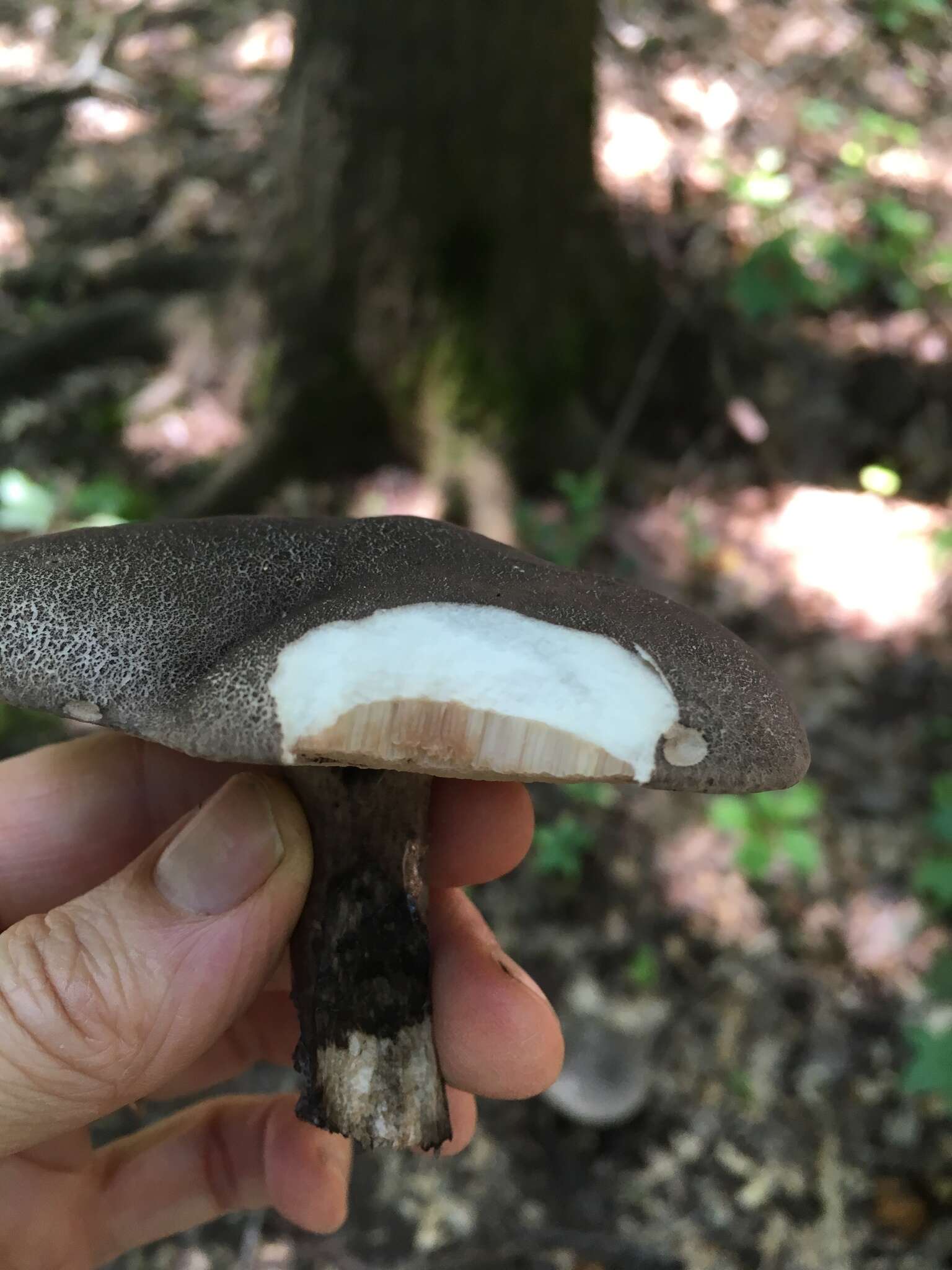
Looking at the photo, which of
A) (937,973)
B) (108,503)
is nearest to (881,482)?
(937,973)

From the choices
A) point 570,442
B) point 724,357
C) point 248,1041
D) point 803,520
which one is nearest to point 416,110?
point 570,442

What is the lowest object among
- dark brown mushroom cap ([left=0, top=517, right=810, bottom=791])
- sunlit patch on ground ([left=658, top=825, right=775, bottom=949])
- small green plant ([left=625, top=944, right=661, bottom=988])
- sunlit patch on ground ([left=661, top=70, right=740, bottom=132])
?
small green plant ([left=625, top=944, right=661, bottom=988])

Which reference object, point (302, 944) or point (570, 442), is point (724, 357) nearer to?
point (570, 442)

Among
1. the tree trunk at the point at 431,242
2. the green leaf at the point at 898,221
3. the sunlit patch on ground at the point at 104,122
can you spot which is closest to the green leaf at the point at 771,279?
the tree trunk at the point at 431,242

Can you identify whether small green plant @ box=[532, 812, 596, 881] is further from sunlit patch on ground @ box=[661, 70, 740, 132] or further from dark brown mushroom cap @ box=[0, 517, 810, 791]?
sunlit patch on ground @ box=[661, 70, 740, 132]

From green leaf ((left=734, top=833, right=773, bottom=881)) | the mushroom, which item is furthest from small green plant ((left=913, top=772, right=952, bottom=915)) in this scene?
the mushroom

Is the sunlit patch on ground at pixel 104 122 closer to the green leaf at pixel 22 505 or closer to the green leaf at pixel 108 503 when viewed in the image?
the green leaf at pixel 108 503
